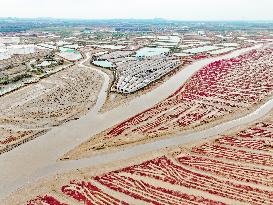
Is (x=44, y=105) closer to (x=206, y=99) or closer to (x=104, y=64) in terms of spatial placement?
(x=206, y=99)

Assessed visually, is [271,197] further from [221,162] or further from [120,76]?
[120,76]

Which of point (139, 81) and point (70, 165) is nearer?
point (70, 165)

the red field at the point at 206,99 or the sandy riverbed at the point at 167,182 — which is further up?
the red field at the point at 206,99

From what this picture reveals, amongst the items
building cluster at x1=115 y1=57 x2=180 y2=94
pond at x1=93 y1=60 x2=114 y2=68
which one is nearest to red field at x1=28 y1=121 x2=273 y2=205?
building cluster at x1=115 y1=57 x2=180 y2=94

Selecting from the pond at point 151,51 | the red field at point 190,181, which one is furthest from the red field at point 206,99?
the pond at point 151,51

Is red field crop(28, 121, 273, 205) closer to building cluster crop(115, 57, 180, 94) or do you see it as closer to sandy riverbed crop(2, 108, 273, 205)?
sandy riverbed crop(2, 108, 273, 205)

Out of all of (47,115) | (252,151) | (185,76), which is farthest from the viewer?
(185,76)

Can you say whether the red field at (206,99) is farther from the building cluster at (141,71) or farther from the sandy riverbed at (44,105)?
the sandy riverbed at (44,105)

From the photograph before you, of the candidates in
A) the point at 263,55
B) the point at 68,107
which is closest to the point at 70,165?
the point at 68,107
